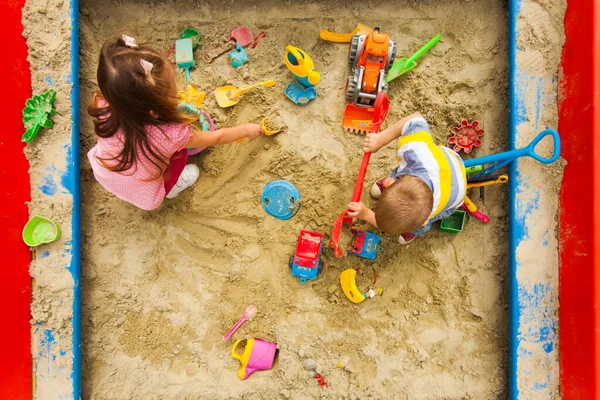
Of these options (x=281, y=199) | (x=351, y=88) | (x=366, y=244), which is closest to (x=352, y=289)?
(x=366, y=244)

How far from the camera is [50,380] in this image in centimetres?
149

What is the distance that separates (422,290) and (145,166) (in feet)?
3.56

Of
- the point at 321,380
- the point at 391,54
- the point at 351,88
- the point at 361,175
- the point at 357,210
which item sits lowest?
the point at 321,380

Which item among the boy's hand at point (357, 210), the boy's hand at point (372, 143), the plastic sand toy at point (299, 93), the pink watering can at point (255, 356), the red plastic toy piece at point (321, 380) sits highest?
the plastic sand toy at point (299, 93)

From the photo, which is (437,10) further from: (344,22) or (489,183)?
(489,183)

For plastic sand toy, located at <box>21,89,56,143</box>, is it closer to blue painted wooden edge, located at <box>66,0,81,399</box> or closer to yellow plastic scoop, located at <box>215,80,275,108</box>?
blue painted wooden edge, located at <box>66,0,81,399</box>

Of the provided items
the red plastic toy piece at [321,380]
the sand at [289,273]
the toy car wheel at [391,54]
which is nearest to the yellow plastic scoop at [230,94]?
the sand at [289,273]

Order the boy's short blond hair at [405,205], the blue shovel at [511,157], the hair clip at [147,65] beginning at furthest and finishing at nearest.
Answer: the blue shovel at [511,157], the boy's short blond hair at [405,205], the hair clip at [147,65]

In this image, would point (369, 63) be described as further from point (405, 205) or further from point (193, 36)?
point (193, 36)

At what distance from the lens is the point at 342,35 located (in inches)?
62.8

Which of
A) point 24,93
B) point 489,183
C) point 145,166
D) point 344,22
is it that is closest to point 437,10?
point 344,22

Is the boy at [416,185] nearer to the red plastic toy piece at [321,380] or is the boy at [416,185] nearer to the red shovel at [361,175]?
the red shovel at [361,175]

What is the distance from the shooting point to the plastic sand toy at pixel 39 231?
1.48 m

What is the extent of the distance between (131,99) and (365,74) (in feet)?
2.71
